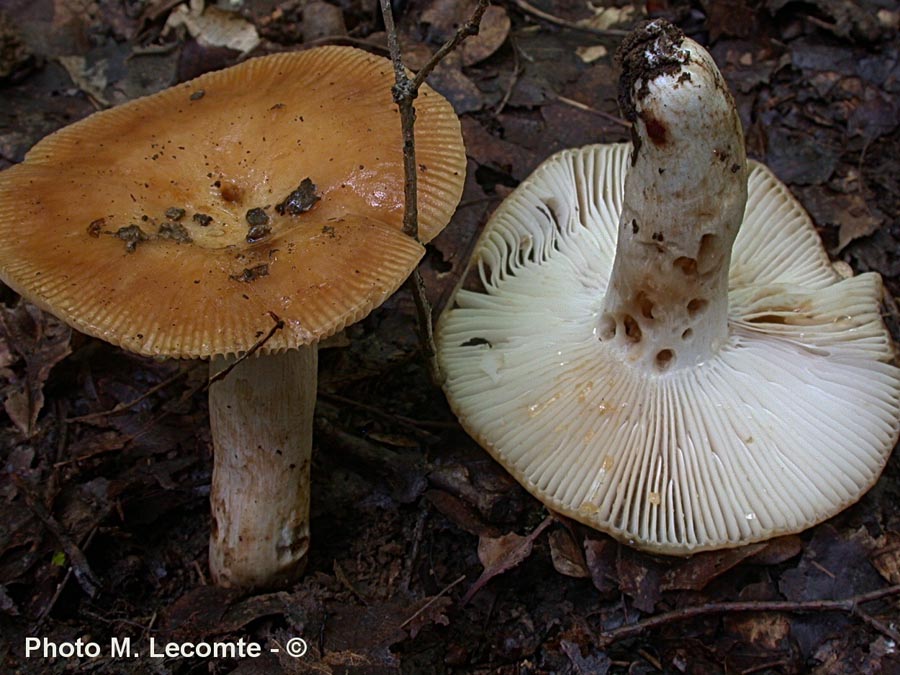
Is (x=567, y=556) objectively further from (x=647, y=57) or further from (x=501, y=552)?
(x=647, y=57)

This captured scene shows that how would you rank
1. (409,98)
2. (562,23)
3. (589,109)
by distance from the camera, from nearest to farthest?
1. (409,98)
2. (589,109)
3. (562,23)

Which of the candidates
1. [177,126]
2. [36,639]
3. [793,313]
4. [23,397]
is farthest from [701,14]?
[36,639]

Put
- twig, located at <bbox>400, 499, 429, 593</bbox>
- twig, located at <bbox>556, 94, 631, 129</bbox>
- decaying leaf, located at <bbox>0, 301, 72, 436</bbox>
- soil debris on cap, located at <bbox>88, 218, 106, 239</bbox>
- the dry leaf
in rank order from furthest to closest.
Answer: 1. the dry leaf
2. twig, located at <bbox>556, 94, 631, 129</bbox>
3. decaying leaf, located at <bbox>0, 301, 72, 436</bbox>
4. twig, located at <bbox>400, 499, 429, 593</bbox>
5. soil debris on cap, located at <bbox>88, 218, 106, 239</bbox>

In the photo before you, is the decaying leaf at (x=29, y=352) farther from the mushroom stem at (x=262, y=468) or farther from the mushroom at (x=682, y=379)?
the mushroom at (x=682, y=379)

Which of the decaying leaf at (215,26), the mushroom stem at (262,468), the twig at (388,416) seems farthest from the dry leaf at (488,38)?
the mushroom stem at (262,468)

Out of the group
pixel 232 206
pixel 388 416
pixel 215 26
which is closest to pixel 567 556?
pixel 388 416

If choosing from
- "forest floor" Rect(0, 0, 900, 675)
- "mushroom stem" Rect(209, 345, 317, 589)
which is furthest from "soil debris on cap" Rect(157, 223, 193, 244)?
"forest floor" Rect(0, 0, 900, 675)

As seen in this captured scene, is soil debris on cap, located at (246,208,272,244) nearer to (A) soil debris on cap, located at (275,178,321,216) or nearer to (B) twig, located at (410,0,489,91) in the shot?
(A) soil debris on cap, located at (275,178,321,216)
